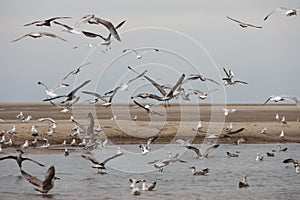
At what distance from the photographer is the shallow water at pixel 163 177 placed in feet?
66.0

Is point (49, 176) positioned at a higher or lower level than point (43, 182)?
higher

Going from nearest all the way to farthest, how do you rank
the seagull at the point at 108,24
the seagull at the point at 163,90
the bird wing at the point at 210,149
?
the seagull at the point at 108,24, the seagull at the point at 163,90, the bird wing at the point at 210,149

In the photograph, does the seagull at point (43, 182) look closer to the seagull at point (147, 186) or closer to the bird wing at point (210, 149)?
the seagull at point (147, 186)

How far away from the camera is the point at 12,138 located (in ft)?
107

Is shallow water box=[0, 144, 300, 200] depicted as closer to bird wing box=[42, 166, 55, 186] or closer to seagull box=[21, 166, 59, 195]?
seagull box=[21, 166, 59, 195]

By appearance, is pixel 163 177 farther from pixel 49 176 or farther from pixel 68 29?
pixel 68 29

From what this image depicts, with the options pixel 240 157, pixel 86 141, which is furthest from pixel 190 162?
pixel 86 141

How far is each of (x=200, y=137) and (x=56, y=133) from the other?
259 inches

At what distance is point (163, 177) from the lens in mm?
23266

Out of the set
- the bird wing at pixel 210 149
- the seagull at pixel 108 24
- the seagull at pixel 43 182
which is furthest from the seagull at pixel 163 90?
the bird wing at pixel 210 149

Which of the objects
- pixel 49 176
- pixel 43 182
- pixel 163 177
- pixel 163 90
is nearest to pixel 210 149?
pixel 163 177

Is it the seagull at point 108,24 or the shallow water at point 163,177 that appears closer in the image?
the seagull at point 108,24

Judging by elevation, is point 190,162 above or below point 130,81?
below

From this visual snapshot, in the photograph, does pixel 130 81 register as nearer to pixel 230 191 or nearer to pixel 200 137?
pixel 230 191
